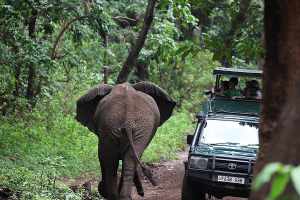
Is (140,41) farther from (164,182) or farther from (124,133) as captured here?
(124,133)

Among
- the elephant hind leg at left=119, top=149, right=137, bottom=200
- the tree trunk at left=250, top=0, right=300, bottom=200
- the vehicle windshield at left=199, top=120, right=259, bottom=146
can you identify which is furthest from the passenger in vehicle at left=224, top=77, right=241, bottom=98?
the tree trunk at left=250, top=0, right=300, bottom=200

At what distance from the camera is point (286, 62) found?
4.41m

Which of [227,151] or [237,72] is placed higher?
[237,72]

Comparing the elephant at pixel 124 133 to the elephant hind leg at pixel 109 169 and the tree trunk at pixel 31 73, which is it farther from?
the tree trunk at pixel 31 73

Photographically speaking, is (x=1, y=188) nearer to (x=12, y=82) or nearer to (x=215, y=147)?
→ (x=215, y=147)

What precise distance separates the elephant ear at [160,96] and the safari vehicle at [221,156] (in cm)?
59

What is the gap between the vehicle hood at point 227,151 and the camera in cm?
1074

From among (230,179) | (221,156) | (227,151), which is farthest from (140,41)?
(230,179)

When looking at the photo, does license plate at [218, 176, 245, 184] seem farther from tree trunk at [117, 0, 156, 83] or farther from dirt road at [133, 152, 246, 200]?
tree trunk at [117, 0, 156, 83]

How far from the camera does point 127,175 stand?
9.95 m

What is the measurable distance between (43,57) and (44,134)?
275 centimetres

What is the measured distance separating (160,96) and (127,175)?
1963 millimetres

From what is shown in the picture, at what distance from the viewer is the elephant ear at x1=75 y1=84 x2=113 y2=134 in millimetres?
11000

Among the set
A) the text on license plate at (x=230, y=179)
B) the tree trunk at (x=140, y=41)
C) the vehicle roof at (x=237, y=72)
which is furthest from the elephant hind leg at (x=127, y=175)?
the tree trunk at (x=140, y=41)
